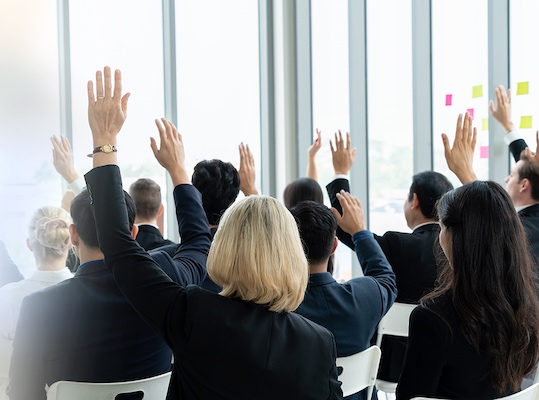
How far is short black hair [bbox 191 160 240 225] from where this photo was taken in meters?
2.85

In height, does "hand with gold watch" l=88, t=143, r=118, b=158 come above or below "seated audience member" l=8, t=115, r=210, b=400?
above

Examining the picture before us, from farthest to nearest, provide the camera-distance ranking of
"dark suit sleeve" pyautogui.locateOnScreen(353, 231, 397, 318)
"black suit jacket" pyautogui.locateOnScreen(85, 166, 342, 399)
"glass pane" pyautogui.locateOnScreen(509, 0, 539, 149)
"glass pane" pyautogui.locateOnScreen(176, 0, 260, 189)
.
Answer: "glass pane" pyautogui.locateOnScreen(176, 0, 260, 189)
"glass pane" pyautogui.locateOnScreen(509, 0, 539, 149)
"dark suit sleeve" pyautogui.locateOnScreen(353, 231, 397, 318)
"black suit jacket" pyautogui.locateOnScreen(85, 166, 342, 399)

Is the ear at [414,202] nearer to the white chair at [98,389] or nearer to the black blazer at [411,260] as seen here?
the black blazer at [411,260]

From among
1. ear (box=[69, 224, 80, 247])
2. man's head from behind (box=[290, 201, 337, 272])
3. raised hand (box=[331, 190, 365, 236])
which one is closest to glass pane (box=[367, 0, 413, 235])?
raised hand (box=[331, 190, 365, 236])

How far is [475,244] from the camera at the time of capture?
1708 mm

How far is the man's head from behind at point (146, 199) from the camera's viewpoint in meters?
3.33

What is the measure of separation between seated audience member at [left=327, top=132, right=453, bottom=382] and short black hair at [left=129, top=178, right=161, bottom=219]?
0.90 metres

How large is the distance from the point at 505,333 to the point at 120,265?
993 millimetres

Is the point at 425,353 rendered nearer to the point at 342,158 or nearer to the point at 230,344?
the point at 230,344

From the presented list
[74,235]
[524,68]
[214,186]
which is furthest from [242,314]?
[524,68]

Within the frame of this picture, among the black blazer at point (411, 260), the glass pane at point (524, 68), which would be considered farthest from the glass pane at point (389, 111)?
the black blazer at point (411, 260)

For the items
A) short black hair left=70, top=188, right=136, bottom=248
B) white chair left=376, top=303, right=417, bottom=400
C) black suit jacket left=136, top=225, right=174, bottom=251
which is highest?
short black hair left=70, top=188, right=136, bottom=248

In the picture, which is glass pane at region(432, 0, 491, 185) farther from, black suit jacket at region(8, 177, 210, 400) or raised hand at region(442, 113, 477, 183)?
black suit jacket at region(8, 177, 210, 400)

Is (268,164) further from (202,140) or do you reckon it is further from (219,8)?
(219,8)
